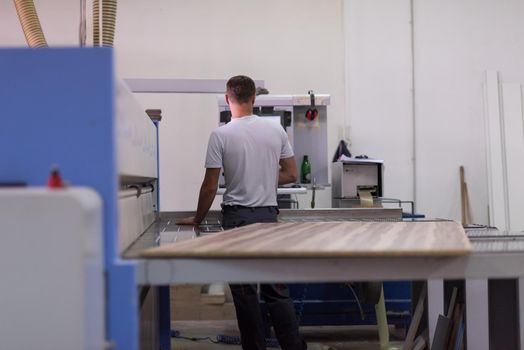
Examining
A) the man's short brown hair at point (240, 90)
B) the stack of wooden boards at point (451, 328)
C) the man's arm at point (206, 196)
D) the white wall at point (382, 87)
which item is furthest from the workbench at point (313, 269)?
the white wall at point (382, 87)

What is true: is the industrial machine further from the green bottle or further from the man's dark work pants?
the man's dark work pants

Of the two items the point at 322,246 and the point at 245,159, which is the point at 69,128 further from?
the point at 245,159

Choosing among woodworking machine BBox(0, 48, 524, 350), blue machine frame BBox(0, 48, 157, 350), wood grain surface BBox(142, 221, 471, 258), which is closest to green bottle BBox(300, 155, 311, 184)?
wood grain surface BBox(142, 221, 471, 258)

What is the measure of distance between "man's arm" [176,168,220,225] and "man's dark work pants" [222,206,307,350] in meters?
0.12

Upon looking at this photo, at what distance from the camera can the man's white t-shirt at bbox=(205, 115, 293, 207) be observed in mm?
2375

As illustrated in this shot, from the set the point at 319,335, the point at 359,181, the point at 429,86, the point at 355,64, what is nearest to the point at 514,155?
the point at 429,86

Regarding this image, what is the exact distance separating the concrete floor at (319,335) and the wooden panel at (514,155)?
144 centimetres

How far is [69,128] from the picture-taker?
943 mm

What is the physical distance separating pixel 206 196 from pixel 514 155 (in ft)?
9.81

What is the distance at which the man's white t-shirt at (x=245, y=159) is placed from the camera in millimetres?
2375

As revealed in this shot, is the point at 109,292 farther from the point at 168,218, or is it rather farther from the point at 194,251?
the point at 168,218

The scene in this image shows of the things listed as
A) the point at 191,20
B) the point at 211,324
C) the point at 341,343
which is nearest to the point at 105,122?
the point at 341,343

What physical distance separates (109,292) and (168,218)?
163 cm

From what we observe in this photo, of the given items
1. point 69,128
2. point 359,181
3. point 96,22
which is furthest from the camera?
point 359,181
